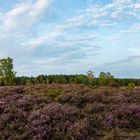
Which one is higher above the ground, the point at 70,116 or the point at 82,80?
the point at 82,80

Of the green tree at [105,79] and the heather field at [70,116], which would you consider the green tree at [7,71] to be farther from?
the heather field at [70,116]

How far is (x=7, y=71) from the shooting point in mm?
32875

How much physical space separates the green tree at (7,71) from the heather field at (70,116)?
42.1ft

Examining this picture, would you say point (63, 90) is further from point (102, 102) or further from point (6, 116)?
point (6, 116)

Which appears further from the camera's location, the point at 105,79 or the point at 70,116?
the point at 105,79

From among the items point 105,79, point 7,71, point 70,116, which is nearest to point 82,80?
point 105,79

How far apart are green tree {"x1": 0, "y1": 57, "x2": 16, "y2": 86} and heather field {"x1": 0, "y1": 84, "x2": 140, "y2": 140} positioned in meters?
12.8

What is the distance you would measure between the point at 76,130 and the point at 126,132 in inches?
79.6

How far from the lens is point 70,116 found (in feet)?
53.0

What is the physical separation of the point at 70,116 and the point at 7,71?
693 inches

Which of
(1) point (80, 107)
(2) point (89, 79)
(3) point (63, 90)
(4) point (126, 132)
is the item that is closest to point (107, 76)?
(2) point (89, 79)

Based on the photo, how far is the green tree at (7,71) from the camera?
32.5 meters

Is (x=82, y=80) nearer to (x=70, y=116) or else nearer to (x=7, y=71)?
(x=7, y=71)

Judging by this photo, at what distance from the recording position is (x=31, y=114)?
16.3 metres
